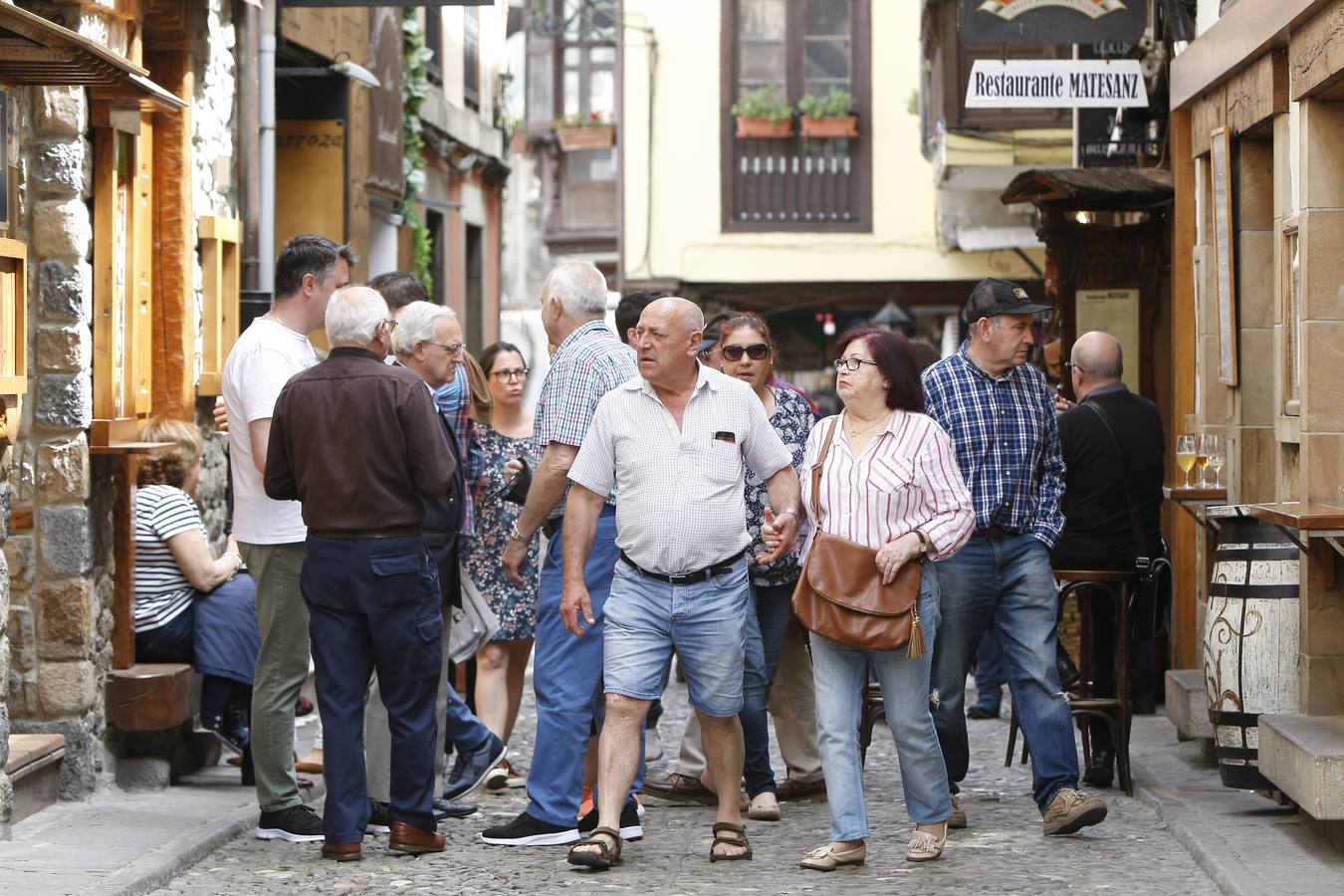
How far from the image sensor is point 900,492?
6.92 metres

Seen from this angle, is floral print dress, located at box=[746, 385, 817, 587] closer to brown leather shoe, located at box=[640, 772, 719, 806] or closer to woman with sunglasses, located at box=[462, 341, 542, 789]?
brown leather shoe, located at box=[640, 772, 719, 806]

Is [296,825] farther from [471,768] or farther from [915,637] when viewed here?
[915,637]

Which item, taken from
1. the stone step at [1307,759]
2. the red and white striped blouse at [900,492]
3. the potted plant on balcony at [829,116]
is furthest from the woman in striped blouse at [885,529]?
the potted plant on balcony at [829,116]

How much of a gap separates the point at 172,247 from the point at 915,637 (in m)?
4.37

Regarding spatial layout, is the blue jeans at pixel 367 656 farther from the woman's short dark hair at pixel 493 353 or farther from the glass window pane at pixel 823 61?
the glass window pane at pixel 823 61

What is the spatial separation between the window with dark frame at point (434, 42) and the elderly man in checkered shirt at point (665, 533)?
10.8 meters

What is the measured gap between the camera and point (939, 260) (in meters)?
26.2

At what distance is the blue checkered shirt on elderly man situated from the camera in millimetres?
7633

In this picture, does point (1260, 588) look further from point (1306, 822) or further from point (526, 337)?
point (526, 337)

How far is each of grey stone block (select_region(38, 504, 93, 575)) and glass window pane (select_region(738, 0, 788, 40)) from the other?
19.2m

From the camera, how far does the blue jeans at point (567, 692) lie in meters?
7.40

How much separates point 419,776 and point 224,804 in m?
1.40

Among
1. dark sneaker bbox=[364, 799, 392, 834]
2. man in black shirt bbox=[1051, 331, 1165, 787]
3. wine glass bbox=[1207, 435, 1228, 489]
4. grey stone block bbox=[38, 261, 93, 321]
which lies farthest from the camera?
wine glass bbox=[1207, 435, 1228, 489]

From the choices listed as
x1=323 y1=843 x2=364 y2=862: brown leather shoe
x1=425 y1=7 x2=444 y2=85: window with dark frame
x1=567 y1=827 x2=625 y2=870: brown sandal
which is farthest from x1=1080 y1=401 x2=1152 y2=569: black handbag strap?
x1=425 y1=7 x2=444 y2=85: window with dark frame
